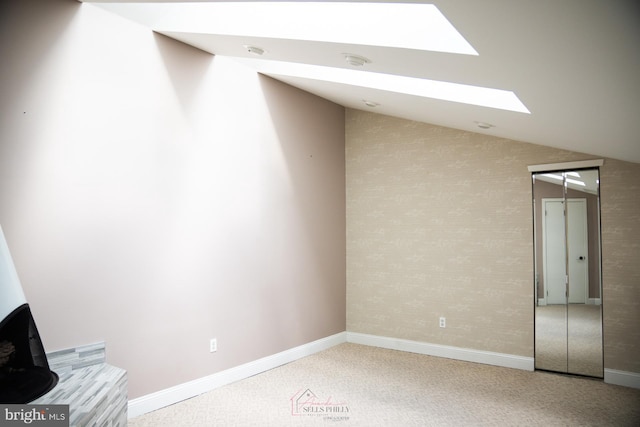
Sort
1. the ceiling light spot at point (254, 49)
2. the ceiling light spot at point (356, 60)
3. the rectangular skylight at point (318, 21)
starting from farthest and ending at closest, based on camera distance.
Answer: the ceiling light spot at point (254, 49) < the ceiling light spot at point (356, 60) < the rectangular skylight at point (318, 21)

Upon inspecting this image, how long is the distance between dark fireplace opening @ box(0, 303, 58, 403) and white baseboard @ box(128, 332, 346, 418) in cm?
116

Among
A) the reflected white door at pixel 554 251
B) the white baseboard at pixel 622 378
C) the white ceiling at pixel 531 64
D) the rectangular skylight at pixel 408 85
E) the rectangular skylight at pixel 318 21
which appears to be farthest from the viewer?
the reflected white door at pixel 554 251

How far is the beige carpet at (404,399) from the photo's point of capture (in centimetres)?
371

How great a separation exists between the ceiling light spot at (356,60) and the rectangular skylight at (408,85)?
20.5 inches

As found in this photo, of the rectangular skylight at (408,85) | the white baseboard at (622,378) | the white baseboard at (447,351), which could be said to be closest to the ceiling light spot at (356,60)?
the rectangular skylight at (408,85)

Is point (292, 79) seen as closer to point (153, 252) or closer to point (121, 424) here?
point (153, 252)

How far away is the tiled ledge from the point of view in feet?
8.34

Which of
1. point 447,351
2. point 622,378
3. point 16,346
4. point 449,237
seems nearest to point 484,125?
point 449,237

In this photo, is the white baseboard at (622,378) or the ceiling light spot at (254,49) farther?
→ the white baseboard at (622,378)

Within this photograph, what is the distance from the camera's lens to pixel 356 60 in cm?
344

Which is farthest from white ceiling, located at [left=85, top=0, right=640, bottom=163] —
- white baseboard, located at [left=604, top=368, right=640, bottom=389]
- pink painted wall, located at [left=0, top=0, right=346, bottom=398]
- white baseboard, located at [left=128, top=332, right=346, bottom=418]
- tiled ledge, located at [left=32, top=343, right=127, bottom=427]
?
white baseboard, located at [left=128, top=332, right=346, bottom=418]

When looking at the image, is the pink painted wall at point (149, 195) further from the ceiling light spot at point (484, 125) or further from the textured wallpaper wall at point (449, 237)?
the ceiling light spot at point (484, 125)

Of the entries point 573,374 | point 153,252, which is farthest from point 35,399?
point 573,374

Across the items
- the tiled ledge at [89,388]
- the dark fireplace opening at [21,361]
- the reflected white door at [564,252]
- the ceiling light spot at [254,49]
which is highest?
the ceiling light spot at [254,49]
